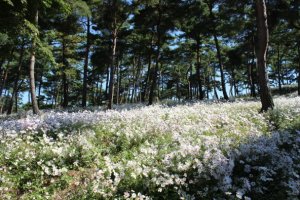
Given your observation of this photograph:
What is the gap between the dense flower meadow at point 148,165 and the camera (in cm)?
601

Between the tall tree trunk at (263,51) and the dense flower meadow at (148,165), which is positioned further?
the tall tree trunk at (263,51)

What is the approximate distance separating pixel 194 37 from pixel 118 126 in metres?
25.4

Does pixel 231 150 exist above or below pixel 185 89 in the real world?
below

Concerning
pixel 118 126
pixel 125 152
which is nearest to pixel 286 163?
pixel 125 152

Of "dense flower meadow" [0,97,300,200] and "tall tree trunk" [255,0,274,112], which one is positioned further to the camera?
"tall tree trunk" [255,0,274,112]

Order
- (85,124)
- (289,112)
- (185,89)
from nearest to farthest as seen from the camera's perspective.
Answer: (85,124) → (289,112) → (185,89)

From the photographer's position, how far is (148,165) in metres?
6.69

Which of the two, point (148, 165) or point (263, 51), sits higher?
point (263, 51)

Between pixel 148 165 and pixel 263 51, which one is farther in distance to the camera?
pixel 263 51

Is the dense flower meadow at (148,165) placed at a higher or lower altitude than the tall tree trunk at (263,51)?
lower

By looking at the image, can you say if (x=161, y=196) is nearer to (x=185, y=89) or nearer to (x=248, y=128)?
(x=248, y=128)

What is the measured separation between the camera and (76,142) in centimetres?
776

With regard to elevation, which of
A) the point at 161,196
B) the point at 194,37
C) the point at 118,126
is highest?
the point at 194,37

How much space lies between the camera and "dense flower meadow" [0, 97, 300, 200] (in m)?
6.01
